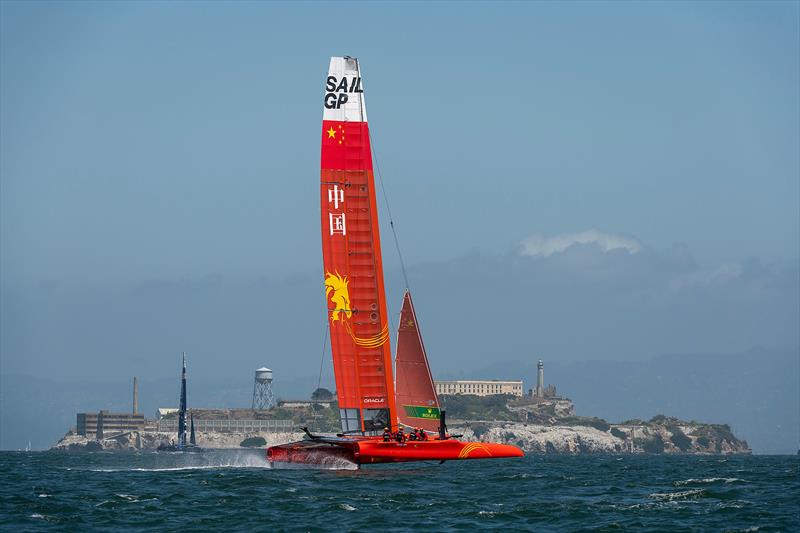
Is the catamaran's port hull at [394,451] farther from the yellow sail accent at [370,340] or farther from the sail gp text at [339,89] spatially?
→ the sail gp text at [339,89]

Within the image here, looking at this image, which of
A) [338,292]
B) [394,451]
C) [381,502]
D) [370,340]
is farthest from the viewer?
[370,340]

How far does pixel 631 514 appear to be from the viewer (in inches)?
1705

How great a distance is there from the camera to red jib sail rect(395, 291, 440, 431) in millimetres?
59781

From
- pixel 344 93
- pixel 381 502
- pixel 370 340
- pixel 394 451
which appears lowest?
pixel 381 502

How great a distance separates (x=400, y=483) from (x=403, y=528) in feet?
48.1

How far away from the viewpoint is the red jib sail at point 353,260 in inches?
2333

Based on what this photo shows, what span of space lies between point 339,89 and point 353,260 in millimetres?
7787

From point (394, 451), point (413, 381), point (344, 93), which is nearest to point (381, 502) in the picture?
point (394, 451)

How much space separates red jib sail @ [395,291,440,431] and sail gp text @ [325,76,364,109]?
9.28 m

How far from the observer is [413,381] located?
2368 inches

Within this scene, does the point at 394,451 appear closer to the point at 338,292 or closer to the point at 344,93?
the point at 338,292

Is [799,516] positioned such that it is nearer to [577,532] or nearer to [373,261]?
[577,532]

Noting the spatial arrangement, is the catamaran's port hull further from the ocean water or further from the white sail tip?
the white sail tip

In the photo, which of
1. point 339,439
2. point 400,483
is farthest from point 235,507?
point 339,439
